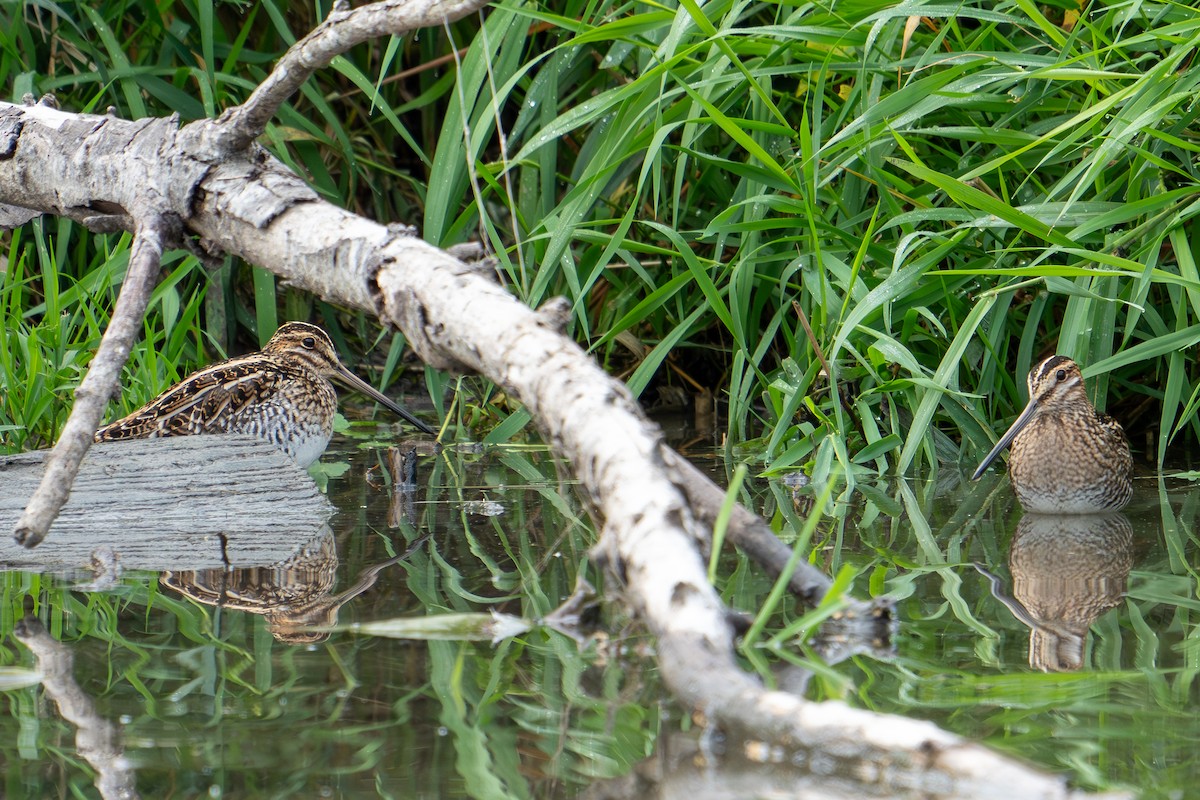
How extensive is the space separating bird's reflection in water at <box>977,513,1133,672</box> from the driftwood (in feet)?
5.20

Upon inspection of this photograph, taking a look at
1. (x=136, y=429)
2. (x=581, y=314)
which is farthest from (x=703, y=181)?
(x=136, y=429)

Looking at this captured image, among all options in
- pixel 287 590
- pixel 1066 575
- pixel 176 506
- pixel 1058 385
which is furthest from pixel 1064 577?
pixel 176 506

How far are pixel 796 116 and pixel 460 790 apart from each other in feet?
11.4

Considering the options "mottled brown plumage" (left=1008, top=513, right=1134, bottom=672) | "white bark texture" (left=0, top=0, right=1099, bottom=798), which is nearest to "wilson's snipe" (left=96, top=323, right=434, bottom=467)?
"white bark texture" (left=0, top=0, right=1099, bottom=798)

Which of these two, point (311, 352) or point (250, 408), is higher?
point (311, 352)

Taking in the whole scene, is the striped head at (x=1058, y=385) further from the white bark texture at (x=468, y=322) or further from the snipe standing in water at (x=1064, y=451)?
the white bark texture at (x=468, y=322)

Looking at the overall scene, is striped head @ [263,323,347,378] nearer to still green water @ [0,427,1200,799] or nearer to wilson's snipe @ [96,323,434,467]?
wilson's snipe @ [96,323,434,467]

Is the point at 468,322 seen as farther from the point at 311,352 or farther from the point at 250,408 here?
the point at 311,352

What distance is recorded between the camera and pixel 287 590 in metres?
2.83

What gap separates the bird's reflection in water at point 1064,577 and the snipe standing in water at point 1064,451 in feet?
0.19

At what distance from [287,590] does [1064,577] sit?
1588 millimetres

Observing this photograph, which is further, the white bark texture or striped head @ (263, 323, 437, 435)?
striped head @ (263, 323, 437, 435)

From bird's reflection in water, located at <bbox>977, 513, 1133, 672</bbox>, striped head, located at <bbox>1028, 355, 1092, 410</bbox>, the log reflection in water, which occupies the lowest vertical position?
the log reflection in water

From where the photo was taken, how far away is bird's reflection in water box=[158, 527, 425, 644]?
2557 mm
